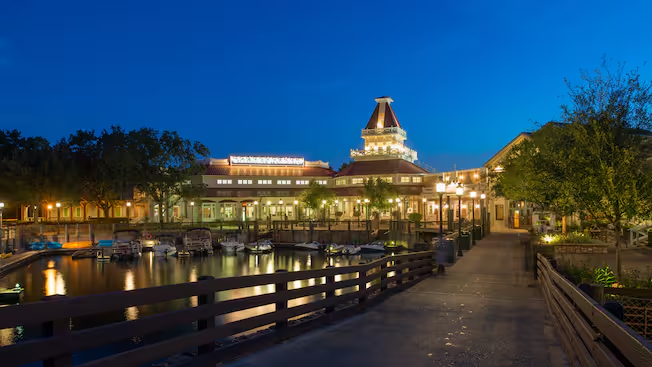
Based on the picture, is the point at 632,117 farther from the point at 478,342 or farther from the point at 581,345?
the point at 581,345

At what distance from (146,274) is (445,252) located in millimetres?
27252

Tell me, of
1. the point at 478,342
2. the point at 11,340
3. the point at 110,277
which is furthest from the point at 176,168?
the point at 478,342

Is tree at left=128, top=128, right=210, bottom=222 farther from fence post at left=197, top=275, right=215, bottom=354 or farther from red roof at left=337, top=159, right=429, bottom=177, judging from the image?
fence post at left=197, top=275, right=215, bottom=354

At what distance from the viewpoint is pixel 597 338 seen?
5359 millimetres

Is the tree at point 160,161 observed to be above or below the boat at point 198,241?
above

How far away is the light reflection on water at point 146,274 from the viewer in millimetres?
24998

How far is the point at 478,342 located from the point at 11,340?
17.1 meters

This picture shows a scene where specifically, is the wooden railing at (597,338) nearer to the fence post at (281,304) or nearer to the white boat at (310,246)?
the fence post at (281,304)

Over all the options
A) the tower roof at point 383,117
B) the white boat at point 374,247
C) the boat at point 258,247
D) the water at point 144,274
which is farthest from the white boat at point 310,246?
the tower roof at point 383,117

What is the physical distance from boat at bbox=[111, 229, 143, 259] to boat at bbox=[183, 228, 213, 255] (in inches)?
187

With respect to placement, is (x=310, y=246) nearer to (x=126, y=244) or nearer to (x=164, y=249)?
(x=164, y=249)

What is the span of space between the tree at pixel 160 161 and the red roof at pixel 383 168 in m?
28.1

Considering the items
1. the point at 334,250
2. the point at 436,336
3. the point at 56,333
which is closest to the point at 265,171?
the point at 334,250

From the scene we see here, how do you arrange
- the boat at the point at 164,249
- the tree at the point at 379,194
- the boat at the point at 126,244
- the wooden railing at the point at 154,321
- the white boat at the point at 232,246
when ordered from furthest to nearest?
the tree at the point at 379,194
the white boat at the point at 232,246
the boat at the point at 164,249
the boat at the point at 126,244
the wooden railing at the point at 154,321
